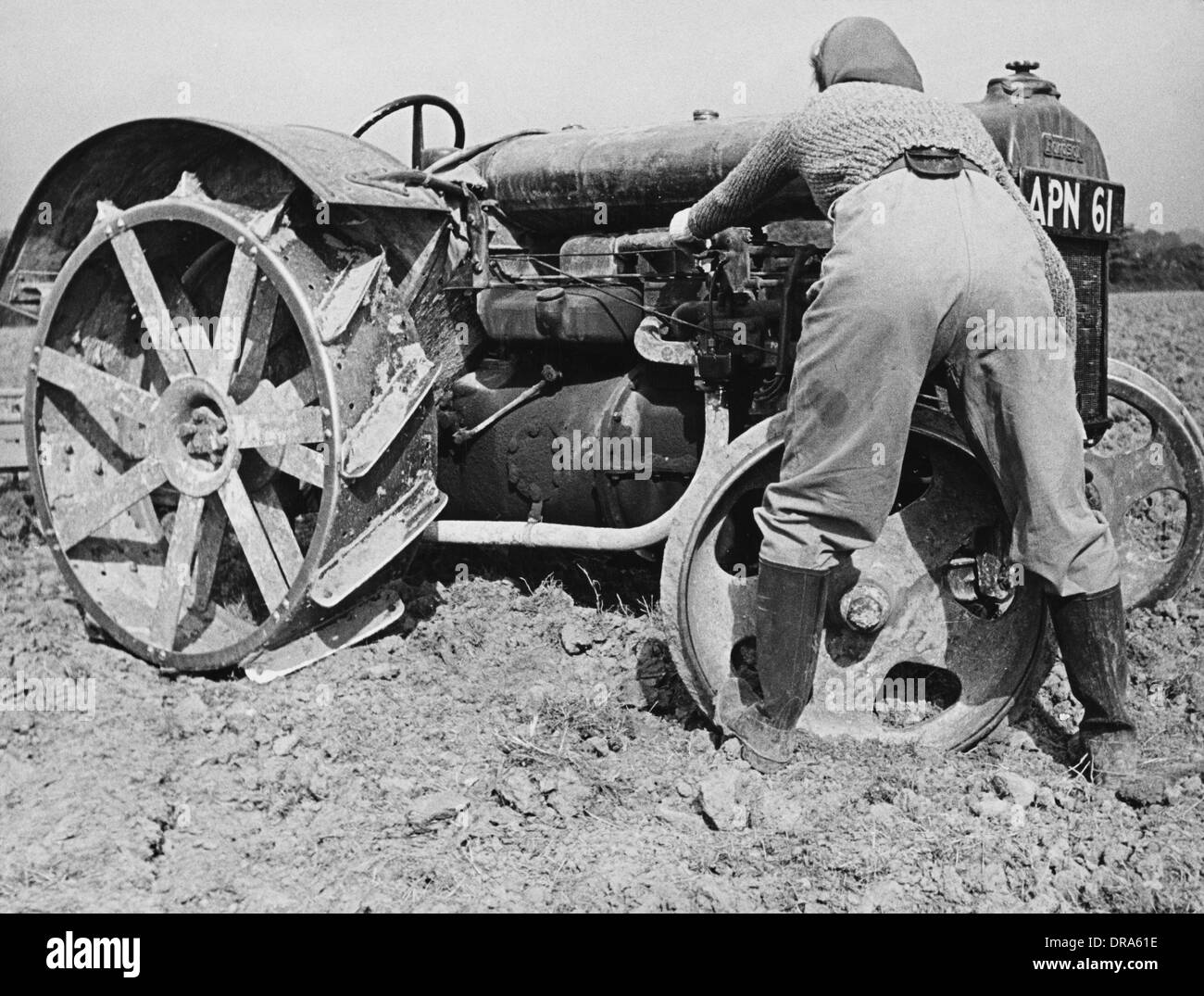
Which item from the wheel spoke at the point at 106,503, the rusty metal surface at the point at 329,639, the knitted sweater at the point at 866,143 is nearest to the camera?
the knitted sweater at the point at 866,143

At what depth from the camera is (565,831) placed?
3.18m

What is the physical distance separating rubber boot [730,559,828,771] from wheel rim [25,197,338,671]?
127 centimetres

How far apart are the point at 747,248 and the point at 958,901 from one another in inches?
68.2

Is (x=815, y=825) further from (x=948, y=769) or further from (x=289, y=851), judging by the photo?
(x=289, y=851)

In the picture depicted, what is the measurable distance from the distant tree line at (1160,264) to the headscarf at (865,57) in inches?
390

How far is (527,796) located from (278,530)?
1.30 m

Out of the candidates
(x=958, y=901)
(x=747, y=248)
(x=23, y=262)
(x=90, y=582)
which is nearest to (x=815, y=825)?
(x=958, y=901)

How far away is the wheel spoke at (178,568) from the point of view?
4.14 m

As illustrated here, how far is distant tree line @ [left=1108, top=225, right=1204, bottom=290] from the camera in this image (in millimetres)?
13758
